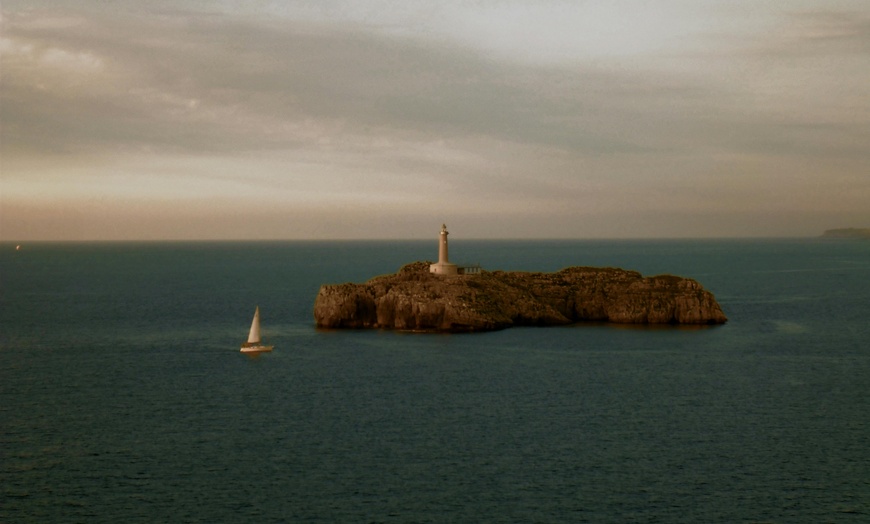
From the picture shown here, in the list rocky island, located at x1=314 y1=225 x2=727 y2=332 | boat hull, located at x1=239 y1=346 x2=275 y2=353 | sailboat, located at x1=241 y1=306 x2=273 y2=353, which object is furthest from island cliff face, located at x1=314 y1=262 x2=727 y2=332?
boat hull, located at x1=239 y1=346 x2=275 y2=353

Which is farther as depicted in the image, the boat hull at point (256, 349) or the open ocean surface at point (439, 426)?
the boat hull at point (256, 349)

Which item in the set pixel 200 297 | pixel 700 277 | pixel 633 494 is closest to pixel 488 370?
pixel 633 494

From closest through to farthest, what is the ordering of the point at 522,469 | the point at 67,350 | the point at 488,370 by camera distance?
1. the point at 522,469
2. the point at 488,370
3. the point at 67,350

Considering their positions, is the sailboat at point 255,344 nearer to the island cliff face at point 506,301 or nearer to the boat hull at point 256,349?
the boat hull at point 256,349

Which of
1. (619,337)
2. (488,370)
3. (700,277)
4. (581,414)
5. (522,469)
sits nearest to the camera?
(522,469)

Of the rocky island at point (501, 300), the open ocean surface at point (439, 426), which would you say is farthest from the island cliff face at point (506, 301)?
the open ocean surface at point (439, 426)

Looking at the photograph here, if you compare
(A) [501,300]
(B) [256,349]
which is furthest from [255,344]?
(A) [501,300]

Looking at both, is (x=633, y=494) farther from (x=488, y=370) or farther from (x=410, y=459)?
(x=488, y=370)
